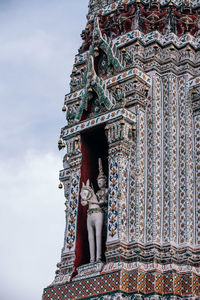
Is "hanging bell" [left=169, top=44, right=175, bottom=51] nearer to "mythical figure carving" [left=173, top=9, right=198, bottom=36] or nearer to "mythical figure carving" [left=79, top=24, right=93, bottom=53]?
"mythical figure carving" [left=173, top=9, right=198, bottom=36]

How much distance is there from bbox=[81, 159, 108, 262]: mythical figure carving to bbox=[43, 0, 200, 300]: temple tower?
0.02 meters

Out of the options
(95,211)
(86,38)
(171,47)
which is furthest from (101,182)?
(86,38)

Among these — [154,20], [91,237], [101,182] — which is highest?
[154,20]

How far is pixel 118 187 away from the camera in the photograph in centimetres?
1559

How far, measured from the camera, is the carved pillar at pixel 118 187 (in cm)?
1496

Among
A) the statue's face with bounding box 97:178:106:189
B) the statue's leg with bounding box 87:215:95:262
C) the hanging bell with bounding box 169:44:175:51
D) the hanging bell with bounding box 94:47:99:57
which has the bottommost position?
the statue's leg with bounding box 87:215:95:262

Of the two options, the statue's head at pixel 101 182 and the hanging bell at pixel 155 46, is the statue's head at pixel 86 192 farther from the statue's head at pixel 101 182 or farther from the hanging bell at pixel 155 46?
Result: the hanging bell at pixel 155 46

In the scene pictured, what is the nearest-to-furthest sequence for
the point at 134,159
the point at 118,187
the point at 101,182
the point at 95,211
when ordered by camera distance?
the point at 118,187
the point at 95,211
the point at 134,159
the point at 101,182

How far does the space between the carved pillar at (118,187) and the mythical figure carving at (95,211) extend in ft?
1.45

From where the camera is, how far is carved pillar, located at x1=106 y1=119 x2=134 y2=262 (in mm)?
14961

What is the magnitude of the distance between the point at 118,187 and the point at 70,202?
54.7 inches

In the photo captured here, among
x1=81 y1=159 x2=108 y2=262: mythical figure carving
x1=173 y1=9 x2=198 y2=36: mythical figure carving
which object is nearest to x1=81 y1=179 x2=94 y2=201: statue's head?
x1=81 y1=159 x2=108 y2=262: mythical figure carving

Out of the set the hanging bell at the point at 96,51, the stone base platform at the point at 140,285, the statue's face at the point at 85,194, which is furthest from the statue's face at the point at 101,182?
the hanging bell at the point at 96,51

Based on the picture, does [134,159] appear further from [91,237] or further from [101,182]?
[91,237]
